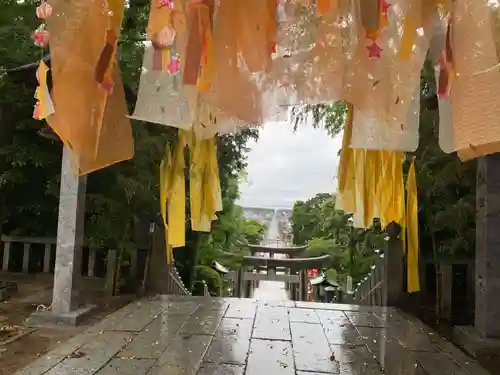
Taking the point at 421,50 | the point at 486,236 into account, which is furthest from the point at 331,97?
the point at 486,236

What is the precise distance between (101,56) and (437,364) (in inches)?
85.4

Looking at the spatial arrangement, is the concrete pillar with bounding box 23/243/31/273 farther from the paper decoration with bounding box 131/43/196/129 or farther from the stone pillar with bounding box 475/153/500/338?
the stone pillar with bounding box 475/153/500/338

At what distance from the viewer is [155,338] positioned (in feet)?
9.12

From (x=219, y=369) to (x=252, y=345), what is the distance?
0.46m

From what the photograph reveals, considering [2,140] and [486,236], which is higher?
[2,140]

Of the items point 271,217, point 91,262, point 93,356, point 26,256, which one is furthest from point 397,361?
point 271,217

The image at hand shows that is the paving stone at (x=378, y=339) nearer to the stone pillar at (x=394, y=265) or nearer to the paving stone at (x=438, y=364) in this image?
the paving stone at (x=438, y=364)

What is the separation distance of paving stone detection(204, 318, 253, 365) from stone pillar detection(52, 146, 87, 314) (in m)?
1.13

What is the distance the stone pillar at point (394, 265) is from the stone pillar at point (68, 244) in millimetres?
2554

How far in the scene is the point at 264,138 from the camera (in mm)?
6848

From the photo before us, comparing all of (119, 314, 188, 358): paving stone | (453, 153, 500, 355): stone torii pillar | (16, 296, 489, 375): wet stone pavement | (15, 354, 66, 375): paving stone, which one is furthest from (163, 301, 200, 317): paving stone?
(453, 153, 500, 355): stone torii pillar

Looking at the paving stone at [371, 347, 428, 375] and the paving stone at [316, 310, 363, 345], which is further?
the paving stone at [316, 310, 363, 345]

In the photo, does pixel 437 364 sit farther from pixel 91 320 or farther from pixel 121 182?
pixel 121 182

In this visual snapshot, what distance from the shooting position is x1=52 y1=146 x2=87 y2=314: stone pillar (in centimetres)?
347
